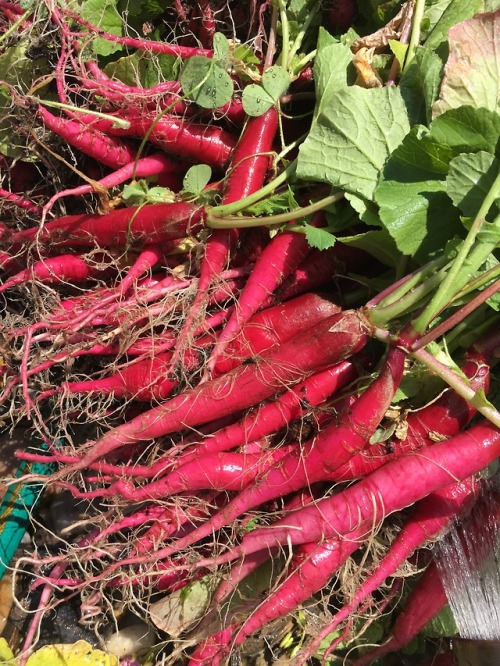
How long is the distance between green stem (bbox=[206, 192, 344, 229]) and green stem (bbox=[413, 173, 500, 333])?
0.47m

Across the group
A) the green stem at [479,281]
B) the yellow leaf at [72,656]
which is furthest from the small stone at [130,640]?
the green stem at [479,281]

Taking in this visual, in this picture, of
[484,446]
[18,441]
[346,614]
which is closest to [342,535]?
[346,614]

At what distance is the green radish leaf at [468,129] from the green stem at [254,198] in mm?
487

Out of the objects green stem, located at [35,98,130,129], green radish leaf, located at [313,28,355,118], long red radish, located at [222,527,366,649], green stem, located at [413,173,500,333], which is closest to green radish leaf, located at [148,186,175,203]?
green stem, located at [35,98,130,129]

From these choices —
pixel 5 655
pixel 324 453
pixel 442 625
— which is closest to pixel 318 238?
pixel 324 453

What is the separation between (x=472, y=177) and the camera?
59.1 inches

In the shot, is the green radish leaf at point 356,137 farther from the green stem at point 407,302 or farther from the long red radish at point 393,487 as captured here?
the long red radish at point 393,487

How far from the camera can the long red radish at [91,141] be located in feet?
6.48

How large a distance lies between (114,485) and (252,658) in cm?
113

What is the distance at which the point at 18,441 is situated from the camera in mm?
2562

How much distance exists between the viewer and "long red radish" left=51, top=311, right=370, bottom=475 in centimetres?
168

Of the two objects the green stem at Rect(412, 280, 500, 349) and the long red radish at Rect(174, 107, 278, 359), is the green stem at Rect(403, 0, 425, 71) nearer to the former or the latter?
the long red radish at Rect(174, 107, 278, 359)

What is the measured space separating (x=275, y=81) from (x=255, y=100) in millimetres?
90

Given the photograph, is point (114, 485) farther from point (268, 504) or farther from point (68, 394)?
point (268, 504)
